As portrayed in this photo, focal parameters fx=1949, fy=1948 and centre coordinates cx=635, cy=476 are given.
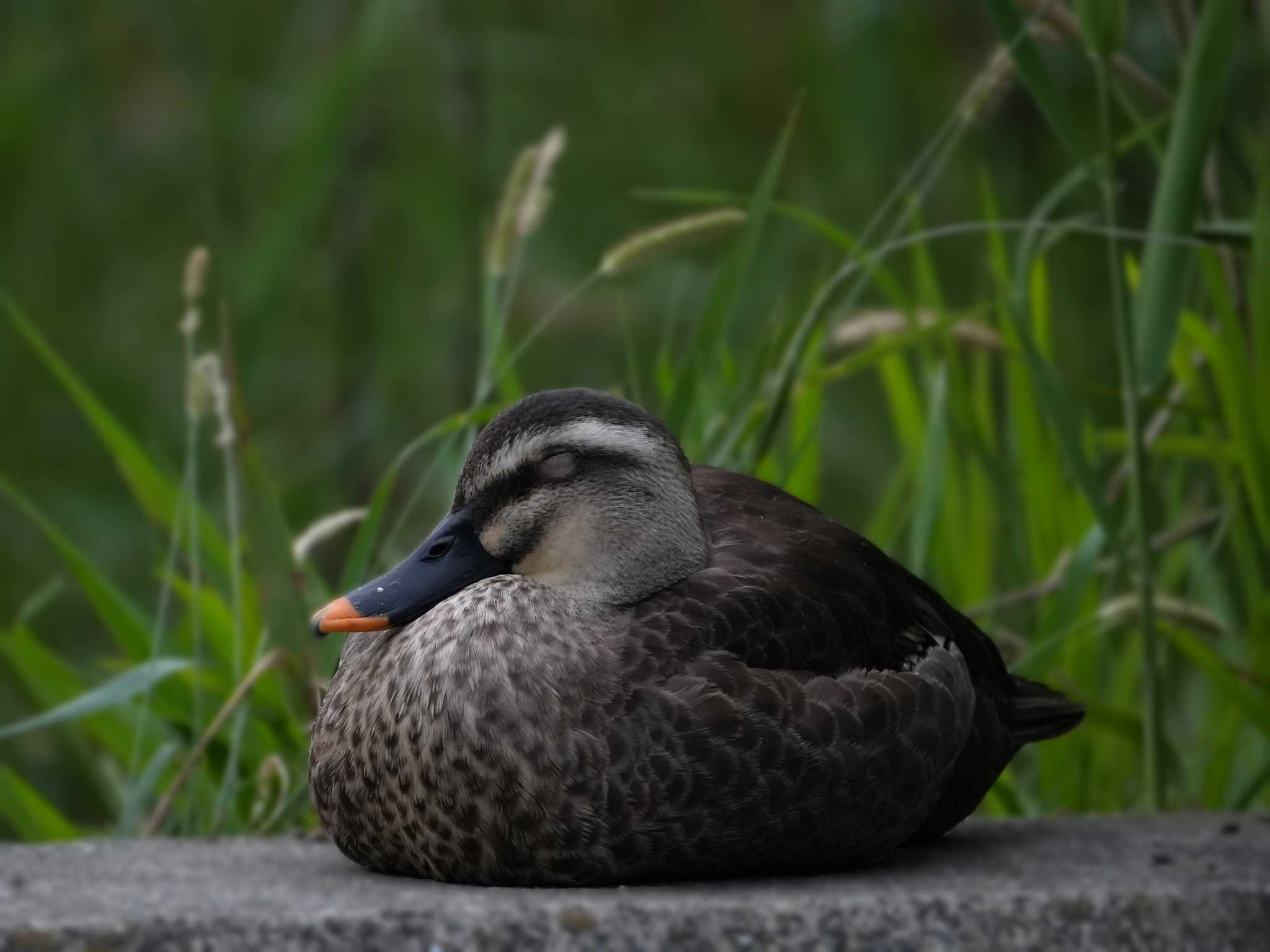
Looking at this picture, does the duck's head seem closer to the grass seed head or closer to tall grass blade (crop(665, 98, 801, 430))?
the grass seed head

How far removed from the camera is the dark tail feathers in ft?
8.70

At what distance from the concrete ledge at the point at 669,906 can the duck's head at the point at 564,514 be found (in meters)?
0.35

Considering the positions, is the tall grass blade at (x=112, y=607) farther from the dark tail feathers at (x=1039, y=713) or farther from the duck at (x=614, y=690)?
the dark tail feathers at (x=1039, y=713)

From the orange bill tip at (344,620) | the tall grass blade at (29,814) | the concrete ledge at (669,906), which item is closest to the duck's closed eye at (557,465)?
the orange bill tip at (344,620)

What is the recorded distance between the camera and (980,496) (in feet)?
11.8

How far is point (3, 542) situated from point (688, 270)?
299 cm

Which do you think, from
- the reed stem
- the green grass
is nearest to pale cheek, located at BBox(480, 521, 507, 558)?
the green grass

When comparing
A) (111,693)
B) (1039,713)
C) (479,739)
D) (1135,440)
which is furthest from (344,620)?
(1135,440)

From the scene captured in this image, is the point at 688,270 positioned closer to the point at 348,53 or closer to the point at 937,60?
the point at 348,53

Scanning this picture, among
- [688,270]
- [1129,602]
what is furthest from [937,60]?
[1129,602]

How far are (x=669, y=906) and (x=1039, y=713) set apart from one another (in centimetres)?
81

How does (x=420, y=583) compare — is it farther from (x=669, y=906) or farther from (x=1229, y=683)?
(x=1229, y=683)

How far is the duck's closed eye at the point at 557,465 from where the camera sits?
2.30m

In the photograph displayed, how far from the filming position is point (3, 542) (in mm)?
5969
